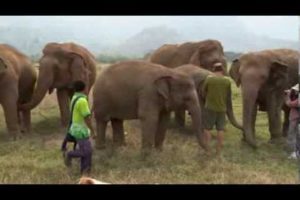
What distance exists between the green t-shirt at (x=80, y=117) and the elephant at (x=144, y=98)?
1.51 m

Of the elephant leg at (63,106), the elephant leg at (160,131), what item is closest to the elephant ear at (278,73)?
the elephant leg at (160,131)

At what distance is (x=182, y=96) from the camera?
11016 millimetres

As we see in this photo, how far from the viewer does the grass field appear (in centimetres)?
959

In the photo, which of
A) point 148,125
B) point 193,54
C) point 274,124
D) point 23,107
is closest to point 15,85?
point 23,107

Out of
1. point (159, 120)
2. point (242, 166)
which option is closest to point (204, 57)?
point (159, 120)

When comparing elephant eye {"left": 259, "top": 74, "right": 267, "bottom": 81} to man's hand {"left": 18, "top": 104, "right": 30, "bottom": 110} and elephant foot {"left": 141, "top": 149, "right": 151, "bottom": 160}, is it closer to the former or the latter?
elephant foot {"left": 141, "top": 149, "right": 151, "bottom": 160}

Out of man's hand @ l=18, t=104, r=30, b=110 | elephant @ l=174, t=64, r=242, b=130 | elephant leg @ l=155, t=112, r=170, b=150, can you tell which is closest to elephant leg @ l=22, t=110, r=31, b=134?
man's hand @ l=18, t=104, r=30, b=110

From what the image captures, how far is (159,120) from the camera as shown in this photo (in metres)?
11.4

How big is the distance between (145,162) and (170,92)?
1.28 metres

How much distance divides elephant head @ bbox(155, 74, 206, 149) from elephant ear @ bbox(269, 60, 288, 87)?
213 cm

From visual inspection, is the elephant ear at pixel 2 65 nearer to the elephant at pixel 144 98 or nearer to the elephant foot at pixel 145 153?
the elephant at pixel 144 98

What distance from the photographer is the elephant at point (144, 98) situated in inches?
429

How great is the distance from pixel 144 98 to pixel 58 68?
3.14m

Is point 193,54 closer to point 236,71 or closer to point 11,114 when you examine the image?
point 236,71
